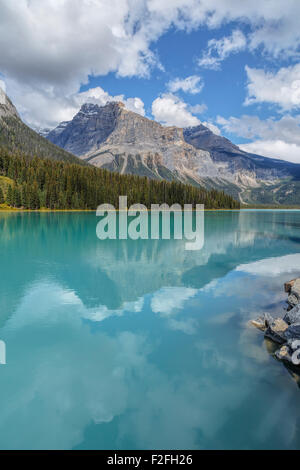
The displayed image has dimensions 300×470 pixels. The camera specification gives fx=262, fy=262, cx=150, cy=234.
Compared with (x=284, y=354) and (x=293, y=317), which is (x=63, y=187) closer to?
(x=293, y=317)

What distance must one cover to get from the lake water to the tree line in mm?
103797

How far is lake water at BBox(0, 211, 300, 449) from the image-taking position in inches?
283

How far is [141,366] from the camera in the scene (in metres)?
10.2

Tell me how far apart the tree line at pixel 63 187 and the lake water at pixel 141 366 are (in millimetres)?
103797

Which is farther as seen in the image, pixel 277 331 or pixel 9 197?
pixel 9 197

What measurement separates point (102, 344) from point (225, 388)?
18.1ft

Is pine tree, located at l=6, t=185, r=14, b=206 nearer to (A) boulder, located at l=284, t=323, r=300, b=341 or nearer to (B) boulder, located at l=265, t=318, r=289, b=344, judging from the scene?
(B) boulder, located at l=265, t=318, r=289, b=344

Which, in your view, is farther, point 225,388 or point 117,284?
point 117,284

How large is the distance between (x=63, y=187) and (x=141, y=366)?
127 m

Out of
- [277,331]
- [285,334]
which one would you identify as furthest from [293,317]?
[285,334]
